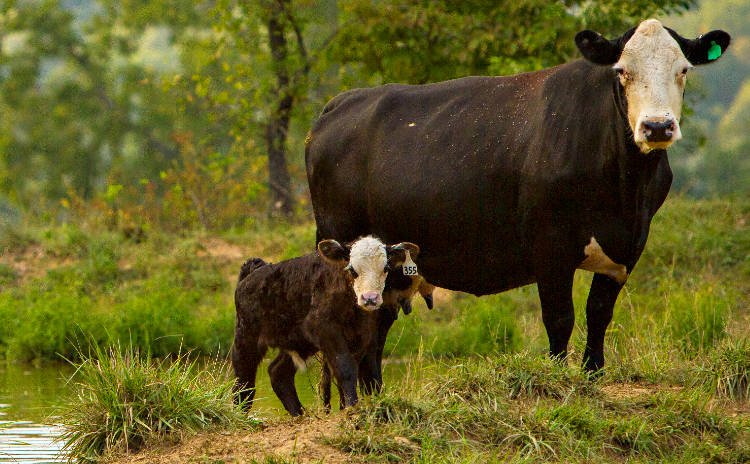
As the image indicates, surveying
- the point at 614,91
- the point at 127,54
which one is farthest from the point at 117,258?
the point at 127,54

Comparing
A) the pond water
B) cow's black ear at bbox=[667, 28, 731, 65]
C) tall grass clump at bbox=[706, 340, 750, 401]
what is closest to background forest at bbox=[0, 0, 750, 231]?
the pond water

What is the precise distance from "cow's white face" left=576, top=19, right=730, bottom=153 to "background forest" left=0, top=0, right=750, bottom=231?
7022 mm

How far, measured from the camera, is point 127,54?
104ft

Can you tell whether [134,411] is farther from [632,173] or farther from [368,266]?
[632,173]

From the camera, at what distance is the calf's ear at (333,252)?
7246 mm

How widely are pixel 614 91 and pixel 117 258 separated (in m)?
11.4

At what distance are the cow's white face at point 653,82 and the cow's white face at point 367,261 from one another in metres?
1.71

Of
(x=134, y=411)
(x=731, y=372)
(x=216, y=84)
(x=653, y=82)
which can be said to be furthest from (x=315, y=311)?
(x=216, y=84)

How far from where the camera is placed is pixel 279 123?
2053cm

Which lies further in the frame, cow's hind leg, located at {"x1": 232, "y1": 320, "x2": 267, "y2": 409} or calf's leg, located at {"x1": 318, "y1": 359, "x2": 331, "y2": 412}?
cow's hind leg, located at {"x1": 232, "y1": 320, "x2": 267, "y2": 409}

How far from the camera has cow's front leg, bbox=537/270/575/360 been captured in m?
7.33

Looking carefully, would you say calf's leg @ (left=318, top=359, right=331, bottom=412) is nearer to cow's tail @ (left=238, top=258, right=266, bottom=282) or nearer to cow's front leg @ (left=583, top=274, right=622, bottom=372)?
cow's tail @ (left=238, top=258, right=266, bottom=282)

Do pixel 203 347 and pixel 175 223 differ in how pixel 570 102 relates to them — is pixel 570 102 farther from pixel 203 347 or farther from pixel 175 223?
pixel 175 223

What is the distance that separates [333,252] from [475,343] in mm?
5831
